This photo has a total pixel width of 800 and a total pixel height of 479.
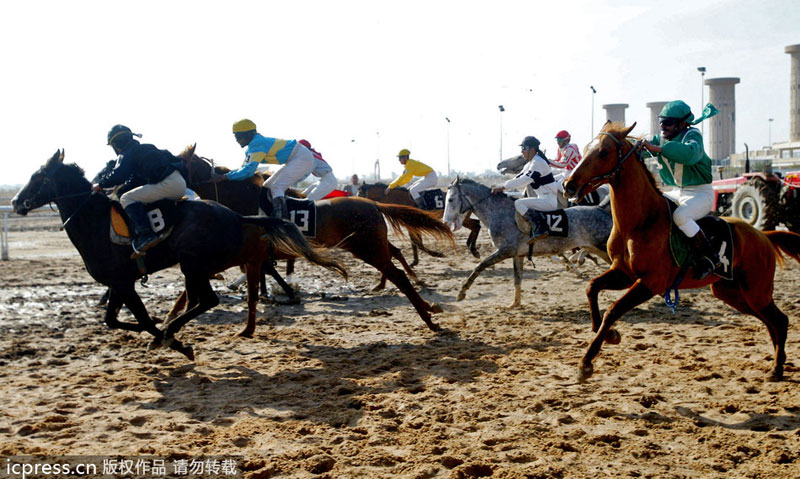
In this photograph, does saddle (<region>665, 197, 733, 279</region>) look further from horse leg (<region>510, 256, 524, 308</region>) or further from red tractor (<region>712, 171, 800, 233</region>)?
red tractor (<region>712, 171, 800, 233</region>)

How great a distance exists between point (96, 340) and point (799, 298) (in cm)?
878

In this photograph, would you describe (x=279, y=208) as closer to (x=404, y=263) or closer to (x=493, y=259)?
(x=404, y=263)

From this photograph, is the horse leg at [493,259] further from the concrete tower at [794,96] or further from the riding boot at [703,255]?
the concrete tower at [794,96]

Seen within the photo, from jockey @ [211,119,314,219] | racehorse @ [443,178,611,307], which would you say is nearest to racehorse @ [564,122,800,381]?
racehorse @ [443,178,611,307]

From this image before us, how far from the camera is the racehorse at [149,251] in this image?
618cm

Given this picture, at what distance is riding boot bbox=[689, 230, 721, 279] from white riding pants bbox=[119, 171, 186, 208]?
4684mm

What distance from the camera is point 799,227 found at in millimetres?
14602

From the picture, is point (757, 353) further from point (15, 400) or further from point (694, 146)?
point (15, 400)

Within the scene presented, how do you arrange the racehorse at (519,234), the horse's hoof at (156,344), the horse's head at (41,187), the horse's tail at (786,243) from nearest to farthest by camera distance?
the horse's tail at (786,243) → the horse's hoof at (156,344) → the horse's head at (41,187) → the racehorse at (519,234)

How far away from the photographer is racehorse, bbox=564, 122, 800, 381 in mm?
4930

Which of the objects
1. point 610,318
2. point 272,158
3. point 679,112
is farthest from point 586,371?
point 272,158

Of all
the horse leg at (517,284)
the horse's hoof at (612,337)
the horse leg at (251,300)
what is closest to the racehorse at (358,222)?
the horse leg at (251,300)

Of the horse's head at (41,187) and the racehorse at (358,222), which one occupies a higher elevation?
the horse's head at (41,187)

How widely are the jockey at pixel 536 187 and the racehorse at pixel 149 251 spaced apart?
128 inches
